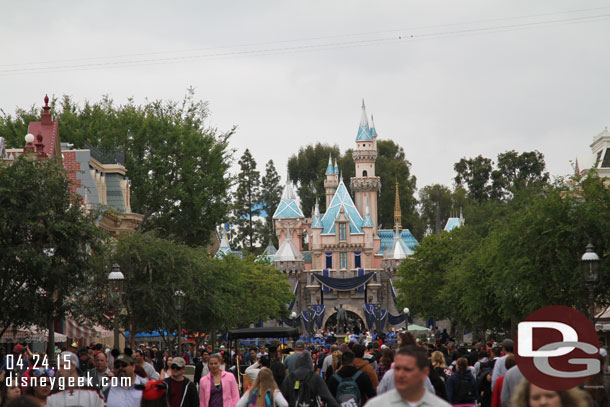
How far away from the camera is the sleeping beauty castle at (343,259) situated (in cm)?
11181

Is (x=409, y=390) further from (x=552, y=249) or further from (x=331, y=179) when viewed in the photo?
(x=331, y=179)

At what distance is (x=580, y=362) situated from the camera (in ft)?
25.4

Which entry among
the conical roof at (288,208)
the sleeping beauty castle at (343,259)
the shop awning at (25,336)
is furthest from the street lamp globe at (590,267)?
the conical roof at (288,208)

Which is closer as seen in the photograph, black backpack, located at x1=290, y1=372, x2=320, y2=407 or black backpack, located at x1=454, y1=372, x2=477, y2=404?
black backpack, located at x1=290, y1=372, x2=320, y2=407

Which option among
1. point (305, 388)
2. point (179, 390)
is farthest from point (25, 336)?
point (305, 388)

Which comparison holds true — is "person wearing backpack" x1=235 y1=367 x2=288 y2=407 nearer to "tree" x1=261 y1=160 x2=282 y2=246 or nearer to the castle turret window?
the castle turret window

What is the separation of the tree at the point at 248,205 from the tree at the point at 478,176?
28275mm

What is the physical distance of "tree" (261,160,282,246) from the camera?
134m

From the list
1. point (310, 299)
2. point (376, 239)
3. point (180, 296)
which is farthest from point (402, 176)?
point (180, 296)

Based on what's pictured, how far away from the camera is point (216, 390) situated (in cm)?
1455

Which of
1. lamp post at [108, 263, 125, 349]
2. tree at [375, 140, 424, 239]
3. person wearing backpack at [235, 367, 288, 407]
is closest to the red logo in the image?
person wearing backpack at [235, 367, 288, 407]

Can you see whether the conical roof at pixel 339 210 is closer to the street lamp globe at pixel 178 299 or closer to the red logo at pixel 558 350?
the street lamp globe at pixel 178 299

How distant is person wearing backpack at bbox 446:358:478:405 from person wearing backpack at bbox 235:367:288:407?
4365 millimetres

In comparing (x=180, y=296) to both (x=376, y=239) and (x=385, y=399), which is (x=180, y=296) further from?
(x=376, y=239)
